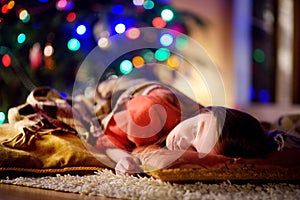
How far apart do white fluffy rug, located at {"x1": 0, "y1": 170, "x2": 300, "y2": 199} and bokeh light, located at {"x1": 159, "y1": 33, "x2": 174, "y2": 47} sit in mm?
1661

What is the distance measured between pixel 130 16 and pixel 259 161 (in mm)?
1429

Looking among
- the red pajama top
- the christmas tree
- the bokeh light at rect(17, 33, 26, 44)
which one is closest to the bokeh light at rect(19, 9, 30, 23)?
the christmas tree

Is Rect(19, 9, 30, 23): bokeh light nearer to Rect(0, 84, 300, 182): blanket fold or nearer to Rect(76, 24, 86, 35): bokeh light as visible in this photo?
Rect(76, 24, 86, 35): bokeh light

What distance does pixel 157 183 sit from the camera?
3.42 ft

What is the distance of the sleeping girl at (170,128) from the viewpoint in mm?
1111

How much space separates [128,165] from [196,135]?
18 centimetres

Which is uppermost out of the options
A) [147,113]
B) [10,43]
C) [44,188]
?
[10,43]

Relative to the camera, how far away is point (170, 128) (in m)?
1.32

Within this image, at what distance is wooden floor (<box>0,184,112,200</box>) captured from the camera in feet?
3.24

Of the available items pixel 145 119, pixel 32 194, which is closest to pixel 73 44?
pixel 145 119

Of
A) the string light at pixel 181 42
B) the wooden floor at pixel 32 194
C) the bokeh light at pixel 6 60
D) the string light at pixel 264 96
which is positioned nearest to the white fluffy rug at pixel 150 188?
the wooden floor at pixel 32 194

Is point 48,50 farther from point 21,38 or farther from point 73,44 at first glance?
point 21,38

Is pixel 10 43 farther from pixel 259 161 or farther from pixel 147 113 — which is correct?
pixel 259 161

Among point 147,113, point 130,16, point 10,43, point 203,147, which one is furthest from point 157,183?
point 130,16
